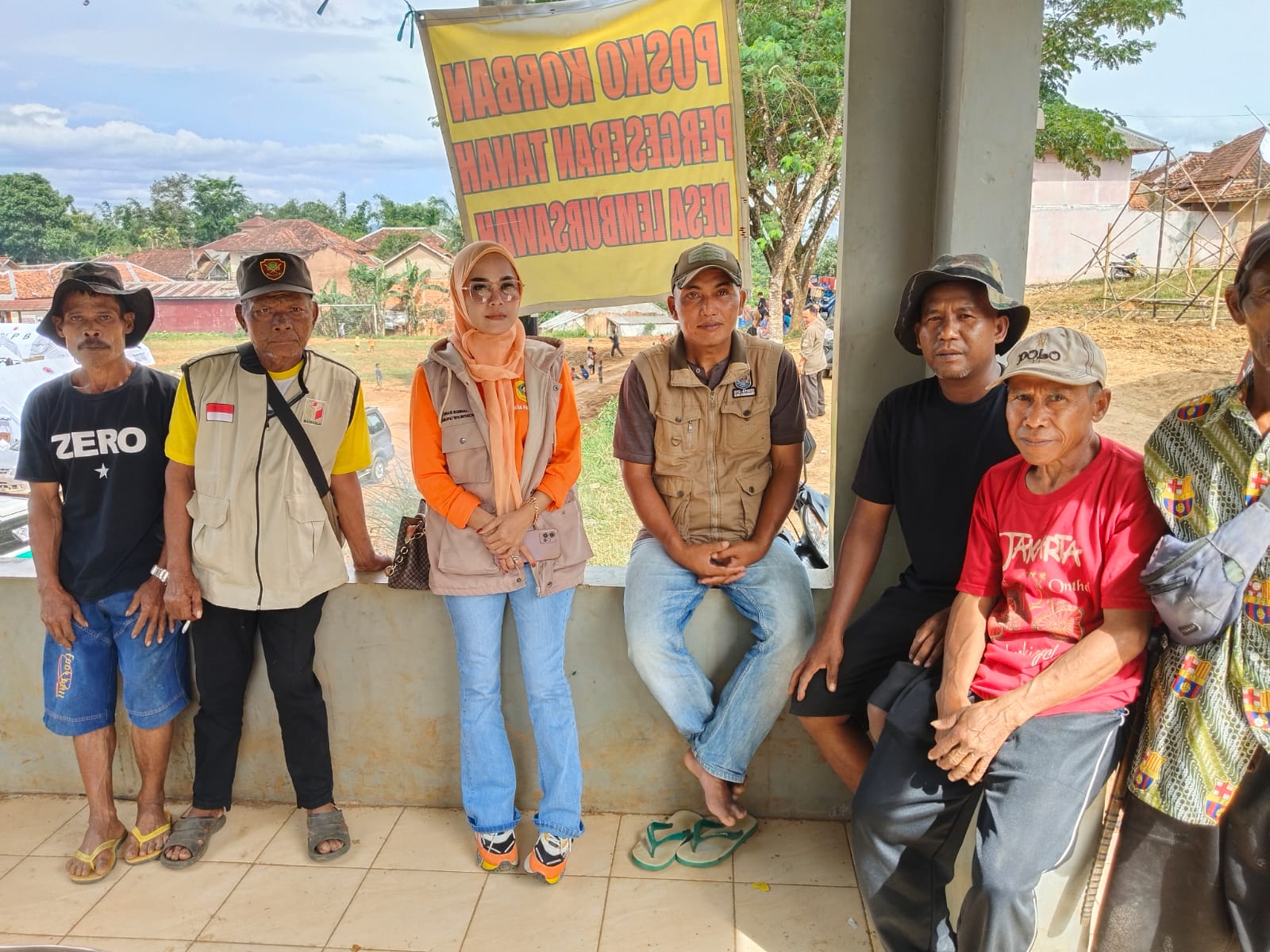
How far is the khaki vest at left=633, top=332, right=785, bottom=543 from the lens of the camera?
2520 millimetres

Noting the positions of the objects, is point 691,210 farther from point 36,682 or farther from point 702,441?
point 36,682

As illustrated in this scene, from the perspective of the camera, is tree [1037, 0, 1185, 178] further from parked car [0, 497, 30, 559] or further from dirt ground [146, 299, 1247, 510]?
parked car [0, 497, 30, 559]

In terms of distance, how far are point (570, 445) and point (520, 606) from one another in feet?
1.63

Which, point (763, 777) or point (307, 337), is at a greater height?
point (307, 337)

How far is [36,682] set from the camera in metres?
2.91

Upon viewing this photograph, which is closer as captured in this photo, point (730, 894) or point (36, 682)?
point (730, 894)

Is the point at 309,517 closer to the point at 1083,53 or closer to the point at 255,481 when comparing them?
the point at 255,481

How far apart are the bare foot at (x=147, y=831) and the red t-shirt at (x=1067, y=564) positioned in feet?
8.08

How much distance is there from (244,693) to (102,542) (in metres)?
0.64

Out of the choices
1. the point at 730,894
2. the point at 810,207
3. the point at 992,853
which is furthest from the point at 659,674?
the point at 810,207

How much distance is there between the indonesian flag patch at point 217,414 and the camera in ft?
8.06

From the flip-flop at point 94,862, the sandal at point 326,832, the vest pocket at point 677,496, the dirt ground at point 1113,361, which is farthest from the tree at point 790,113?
the flip-flop at point 94,862

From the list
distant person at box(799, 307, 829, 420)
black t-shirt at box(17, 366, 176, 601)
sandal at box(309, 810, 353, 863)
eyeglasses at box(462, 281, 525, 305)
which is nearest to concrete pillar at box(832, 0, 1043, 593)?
eyeglasses at box(462, 281, 525, 305)

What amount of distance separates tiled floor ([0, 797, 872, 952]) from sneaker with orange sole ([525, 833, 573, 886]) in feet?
0.12
